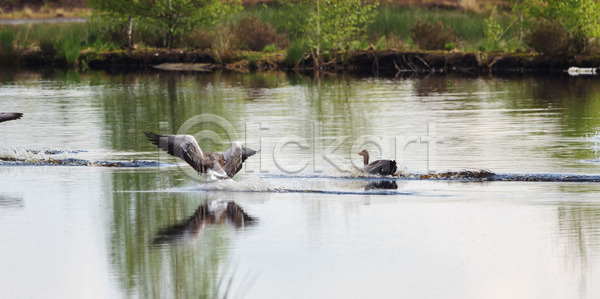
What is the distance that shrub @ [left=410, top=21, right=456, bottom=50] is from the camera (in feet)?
138

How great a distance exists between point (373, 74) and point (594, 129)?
65.0ft

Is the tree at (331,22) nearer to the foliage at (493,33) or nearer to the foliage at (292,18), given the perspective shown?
the foliage at (292,18)

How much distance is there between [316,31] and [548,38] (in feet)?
27.5

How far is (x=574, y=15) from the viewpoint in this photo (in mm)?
37719

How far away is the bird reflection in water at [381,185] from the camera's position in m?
14.1

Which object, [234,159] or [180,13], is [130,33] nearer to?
[180,13]

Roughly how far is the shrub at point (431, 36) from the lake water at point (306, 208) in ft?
56.7

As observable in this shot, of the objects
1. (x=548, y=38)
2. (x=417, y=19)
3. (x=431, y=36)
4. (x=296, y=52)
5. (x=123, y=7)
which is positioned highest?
(x=123, y=7)

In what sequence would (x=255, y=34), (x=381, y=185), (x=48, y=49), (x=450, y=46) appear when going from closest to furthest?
(x=381, y=185)
(x=450, y=46)
(x=255, y=34)
(x=48, y=49)

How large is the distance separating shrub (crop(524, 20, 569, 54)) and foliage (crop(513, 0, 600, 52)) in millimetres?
375

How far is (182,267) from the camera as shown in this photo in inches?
387

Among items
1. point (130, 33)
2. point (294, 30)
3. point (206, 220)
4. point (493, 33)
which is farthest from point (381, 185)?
point (294, 30)

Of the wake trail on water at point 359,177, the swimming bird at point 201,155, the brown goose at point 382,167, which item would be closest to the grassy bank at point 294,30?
the wake trail on water at point 359,177

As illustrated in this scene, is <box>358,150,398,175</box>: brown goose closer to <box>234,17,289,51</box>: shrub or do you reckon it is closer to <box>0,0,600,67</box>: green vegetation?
<box>0,0,600,67</box>: green vegetation
